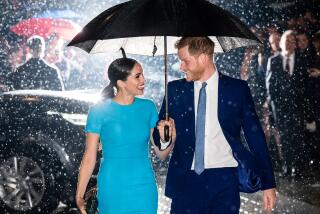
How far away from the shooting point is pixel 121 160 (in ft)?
14.1

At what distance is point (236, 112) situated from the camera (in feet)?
14.3

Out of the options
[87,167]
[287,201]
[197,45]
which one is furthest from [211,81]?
[287,201]

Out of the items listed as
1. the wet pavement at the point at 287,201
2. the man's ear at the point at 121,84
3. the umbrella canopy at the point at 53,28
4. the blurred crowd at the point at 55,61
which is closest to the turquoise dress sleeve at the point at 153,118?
the man's ear at the point at 121,84

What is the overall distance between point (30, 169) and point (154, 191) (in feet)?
12.1

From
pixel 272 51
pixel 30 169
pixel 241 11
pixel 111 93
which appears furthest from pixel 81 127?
pixel 241 11

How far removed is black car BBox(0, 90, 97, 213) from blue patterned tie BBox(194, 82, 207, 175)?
139 inches

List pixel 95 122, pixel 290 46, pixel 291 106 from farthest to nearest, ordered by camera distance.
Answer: pixel 290 46 < pixel 291 106 < pixel 95 122

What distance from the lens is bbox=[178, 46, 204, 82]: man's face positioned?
435cm

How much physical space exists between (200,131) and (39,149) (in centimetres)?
395

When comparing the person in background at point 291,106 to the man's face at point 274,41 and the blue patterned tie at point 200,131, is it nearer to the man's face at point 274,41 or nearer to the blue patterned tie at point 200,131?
the man's face at point 274,41

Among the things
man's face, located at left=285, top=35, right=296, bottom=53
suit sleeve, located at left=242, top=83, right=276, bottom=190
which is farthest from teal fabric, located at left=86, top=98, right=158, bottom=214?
man's face, located at left=285, top=35, right=296, bottom=53

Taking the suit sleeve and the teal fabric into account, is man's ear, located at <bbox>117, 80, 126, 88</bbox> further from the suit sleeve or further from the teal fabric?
the suit sleeve

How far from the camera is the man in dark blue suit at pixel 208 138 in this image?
429 cm

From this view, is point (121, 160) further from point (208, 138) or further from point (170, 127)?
point (208, 138)
